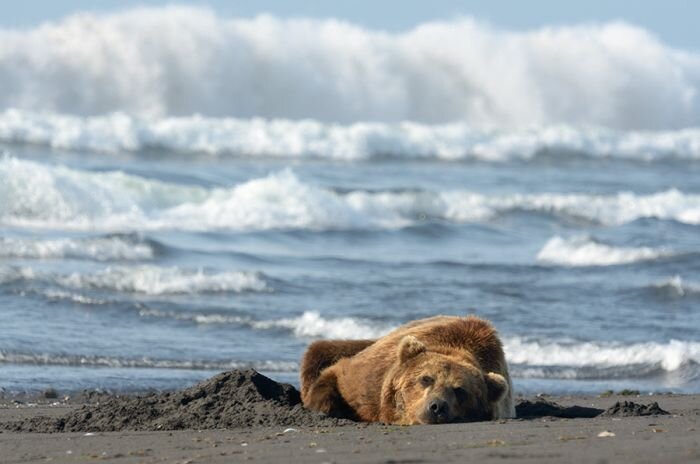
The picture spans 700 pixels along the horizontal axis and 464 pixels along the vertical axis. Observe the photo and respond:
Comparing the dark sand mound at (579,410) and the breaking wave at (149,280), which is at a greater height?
the breaking wave at (149,280)

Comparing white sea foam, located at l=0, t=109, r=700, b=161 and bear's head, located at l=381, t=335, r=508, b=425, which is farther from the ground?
white sea foam, located at l=0, t=109, r=700, b=161

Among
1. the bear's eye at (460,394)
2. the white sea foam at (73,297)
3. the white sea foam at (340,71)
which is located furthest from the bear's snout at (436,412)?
the white sea foam at (340,71)

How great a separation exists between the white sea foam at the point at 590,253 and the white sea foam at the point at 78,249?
596cm

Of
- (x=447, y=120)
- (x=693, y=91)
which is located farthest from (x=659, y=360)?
(x=693, y=91)

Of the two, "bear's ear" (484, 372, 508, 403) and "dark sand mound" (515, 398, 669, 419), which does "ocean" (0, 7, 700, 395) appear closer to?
"dark sand mound" (515, 398, 669, 419)

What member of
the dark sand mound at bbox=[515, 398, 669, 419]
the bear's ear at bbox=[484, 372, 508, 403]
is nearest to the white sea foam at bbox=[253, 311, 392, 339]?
the dark sand mound at bbox=[515, 398, 669, 419]

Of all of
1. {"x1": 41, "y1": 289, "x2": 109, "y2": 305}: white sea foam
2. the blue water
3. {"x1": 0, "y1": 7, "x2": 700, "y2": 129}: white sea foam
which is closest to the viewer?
the blue water

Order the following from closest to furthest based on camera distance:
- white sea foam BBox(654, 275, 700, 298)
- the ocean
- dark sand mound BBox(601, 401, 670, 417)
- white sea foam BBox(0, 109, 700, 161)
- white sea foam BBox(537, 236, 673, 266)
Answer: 1. dark sand mound BBox(601, 401, 670, 417)
2. the ocean
3. white sea foam BBox(654, 275, 700, 298)
4. white sea foam BBox(537, 236, 673, 266)
5. white sea foam BBox(0, 109, 700, 161)

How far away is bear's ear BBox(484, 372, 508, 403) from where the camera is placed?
26.4ft

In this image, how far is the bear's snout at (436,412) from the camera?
7777 mm

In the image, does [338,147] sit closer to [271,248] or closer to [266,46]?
[266,46]

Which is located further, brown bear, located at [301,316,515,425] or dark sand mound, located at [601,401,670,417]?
dark sand mound, located at [601,401,670,417]

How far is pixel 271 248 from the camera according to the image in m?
20.7

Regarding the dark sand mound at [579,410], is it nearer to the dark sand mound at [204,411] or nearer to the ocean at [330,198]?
the dark sand mound at [204,411]
